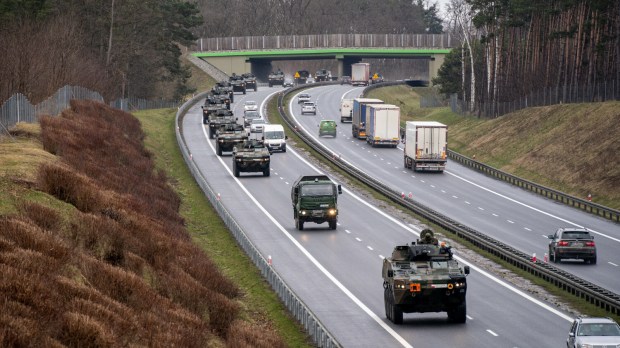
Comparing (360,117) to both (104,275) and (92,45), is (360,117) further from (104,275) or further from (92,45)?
(104,275)

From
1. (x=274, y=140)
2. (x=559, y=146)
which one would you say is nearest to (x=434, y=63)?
(x=274, y=140)

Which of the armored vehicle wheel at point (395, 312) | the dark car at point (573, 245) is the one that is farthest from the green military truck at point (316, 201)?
the armored vehicle wheel at point (395, 312)

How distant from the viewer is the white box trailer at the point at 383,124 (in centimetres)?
9681

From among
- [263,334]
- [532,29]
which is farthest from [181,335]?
[532,29]

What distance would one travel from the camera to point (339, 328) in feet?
114

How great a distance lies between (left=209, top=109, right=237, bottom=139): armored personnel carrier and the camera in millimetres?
98062

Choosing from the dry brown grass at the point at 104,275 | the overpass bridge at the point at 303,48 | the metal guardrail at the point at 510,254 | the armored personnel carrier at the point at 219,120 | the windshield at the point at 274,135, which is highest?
the overpass bridge at the point at 303,48

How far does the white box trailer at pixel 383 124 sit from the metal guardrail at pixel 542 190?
16.1ft

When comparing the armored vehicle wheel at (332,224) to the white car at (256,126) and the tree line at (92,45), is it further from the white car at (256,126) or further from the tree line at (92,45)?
the white car at (256,126)

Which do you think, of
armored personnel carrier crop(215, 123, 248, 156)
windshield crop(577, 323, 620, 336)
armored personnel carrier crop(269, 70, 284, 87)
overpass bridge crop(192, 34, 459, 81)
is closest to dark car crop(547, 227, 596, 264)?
windshield crop(577, 323, 620, 336)

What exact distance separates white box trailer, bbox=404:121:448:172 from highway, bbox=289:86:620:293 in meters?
0.78

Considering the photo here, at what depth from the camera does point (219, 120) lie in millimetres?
100500

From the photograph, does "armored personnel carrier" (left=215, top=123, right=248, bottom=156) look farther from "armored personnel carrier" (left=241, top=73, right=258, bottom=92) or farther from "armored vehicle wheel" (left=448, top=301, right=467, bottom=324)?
"armored personnel carrier" (left=241, top=73, right=258, bottom=92)

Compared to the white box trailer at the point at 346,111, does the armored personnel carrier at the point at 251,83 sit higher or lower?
higher
